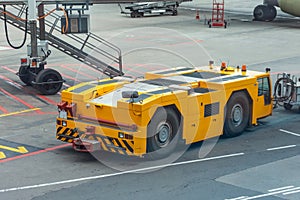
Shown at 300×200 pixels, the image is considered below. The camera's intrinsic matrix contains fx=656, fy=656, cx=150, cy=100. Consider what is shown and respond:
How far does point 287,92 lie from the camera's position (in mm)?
23062

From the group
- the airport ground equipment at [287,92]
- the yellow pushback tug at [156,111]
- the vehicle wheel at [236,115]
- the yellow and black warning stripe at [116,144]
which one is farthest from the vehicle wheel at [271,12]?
the yellow and black warning stripe at [116,144]

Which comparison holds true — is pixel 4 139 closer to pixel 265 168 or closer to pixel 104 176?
pixel 104 176

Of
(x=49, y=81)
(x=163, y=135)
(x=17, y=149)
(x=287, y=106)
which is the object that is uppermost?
(x=163, y=135)

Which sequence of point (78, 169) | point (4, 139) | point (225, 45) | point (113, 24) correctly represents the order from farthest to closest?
point (113, 24), point (225, 45), point (4, 139), point (78, 169)

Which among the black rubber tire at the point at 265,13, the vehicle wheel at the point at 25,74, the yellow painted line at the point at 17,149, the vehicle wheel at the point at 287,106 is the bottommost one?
the yellow painted line at the point at 17,149

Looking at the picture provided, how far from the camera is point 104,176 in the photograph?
16078 millimetres

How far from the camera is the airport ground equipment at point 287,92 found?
74.7ft

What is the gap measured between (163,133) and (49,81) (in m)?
10.2

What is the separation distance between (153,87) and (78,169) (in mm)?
3296

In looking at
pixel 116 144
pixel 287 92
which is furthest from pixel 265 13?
pixel 116 144

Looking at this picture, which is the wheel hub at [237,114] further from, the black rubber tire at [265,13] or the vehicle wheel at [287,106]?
the black rubber tire at [265,13]

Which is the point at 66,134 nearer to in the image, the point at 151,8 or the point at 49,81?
the point at 49,81

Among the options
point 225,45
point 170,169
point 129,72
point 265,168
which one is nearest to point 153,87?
point 170,169

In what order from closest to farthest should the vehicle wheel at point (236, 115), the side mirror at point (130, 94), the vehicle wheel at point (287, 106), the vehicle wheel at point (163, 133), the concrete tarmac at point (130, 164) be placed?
the concrete tarmac at point (130, 164) < the side mirror at point (130, 94) < the vehicle wheel at point (163, 133) < the vehicle wheel at point (236, 115) < the vehicle wheel at point (287, 106)
